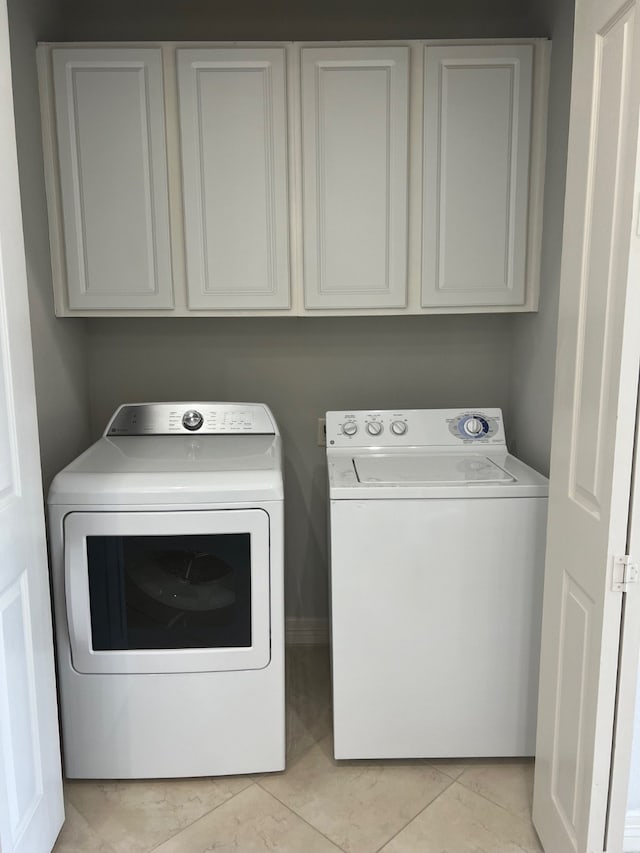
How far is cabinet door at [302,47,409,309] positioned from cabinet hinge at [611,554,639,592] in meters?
1.19

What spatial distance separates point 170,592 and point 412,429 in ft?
3.28

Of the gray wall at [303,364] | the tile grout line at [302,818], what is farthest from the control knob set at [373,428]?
the tile grout line at [302,818]

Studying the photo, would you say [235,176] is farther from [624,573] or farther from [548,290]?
[624,573]

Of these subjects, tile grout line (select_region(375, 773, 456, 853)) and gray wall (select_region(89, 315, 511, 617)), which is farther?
gray wall (select_region(89, 315, 511, 617))

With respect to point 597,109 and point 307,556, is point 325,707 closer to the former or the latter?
point 307,556

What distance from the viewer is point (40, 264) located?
198cm

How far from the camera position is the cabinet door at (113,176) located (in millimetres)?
1940

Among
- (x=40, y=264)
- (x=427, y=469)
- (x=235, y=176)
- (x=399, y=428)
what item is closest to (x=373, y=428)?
(x=399, y=428)

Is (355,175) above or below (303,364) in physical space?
above

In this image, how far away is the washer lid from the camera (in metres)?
1.80

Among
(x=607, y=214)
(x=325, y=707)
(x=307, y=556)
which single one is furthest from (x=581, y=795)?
(x=307, y=556)

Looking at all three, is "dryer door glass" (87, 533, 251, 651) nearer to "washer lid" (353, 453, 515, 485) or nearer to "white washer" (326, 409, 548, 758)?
"white washer" (326, 409, 548, 758)

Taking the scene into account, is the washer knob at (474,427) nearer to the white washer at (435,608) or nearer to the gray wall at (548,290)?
the gray wall at (548,290)

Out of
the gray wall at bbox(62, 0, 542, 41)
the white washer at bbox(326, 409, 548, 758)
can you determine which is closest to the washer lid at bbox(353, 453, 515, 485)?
the white washer at bbox(326, 409, 548, 758)
